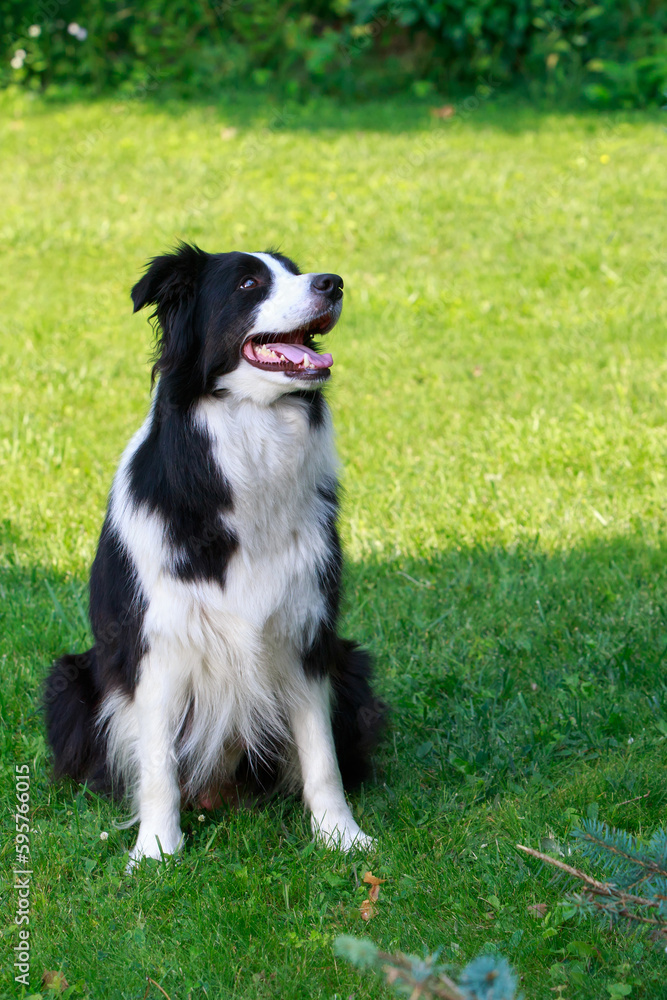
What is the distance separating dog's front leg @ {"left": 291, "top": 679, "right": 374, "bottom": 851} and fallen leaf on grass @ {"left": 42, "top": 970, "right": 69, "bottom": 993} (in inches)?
31.7

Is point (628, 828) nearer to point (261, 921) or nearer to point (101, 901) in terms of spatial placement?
point (261, 921)

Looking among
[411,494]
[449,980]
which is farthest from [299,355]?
[411,494]

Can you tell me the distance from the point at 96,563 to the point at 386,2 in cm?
947

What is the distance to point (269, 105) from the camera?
1062cm

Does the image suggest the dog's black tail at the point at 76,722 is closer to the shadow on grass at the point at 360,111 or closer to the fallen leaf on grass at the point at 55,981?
the fallen leaf on grass at the point at 55,981

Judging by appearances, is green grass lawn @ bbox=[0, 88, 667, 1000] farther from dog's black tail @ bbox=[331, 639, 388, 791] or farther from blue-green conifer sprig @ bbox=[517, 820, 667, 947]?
blue-green conifer sprig @ bbox=[517, 820, 667, 947]

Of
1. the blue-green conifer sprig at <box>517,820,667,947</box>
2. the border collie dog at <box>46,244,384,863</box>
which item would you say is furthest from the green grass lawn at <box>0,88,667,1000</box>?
the blue-green conifer sprig at <box>517,820,667,947</box>

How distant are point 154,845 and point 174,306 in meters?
1.49

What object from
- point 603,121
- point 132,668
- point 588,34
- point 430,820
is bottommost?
point 430,820

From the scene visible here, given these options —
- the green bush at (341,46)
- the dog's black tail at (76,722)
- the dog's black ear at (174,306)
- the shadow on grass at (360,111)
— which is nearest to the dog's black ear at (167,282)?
the dog's black ear at (174,306)

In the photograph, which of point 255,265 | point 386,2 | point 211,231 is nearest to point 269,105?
point 386,2

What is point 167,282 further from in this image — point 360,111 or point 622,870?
point 360,111

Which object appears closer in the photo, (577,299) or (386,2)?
(577,299)

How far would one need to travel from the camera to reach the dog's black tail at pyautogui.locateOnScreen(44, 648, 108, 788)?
121 inches
